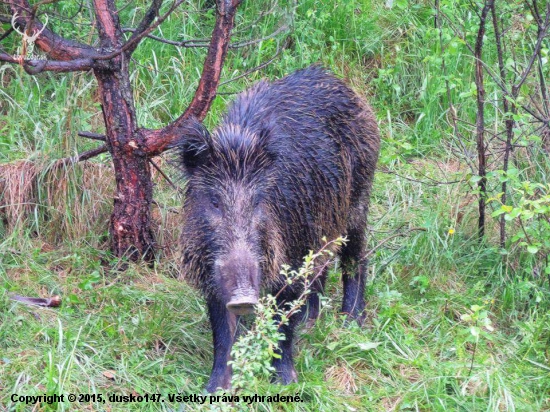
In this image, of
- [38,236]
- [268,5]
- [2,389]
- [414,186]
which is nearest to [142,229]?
[38,236]

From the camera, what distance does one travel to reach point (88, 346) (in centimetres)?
438

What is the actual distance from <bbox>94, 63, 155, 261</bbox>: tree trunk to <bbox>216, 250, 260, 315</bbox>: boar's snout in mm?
1409

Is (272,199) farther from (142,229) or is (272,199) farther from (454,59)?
(454,59)

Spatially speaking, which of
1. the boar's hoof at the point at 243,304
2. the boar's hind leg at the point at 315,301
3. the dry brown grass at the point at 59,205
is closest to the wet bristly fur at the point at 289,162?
the boar's hind leg at the point at 315,301

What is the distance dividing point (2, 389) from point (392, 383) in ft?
6.34

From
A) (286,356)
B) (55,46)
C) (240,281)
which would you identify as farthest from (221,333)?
(55,46)

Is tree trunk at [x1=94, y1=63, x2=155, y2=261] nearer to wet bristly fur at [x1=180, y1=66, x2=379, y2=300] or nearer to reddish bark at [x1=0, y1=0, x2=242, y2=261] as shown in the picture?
reddish bark at [x1=0, y1=0, x2=242, y2=261]

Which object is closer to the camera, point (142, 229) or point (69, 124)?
point (142, 229)

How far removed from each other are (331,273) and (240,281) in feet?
6.82

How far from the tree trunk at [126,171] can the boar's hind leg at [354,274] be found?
1252 mm

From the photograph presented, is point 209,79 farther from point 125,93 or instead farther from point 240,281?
point 240,281

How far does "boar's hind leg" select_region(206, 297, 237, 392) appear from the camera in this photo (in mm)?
4461

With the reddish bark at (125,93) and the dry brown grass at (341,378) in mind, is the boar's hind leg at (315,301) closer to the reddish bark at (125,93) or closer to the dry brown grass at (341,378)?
the dry brown grass at (341,378)

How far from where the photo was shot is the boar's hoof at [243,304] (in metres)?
3.84
